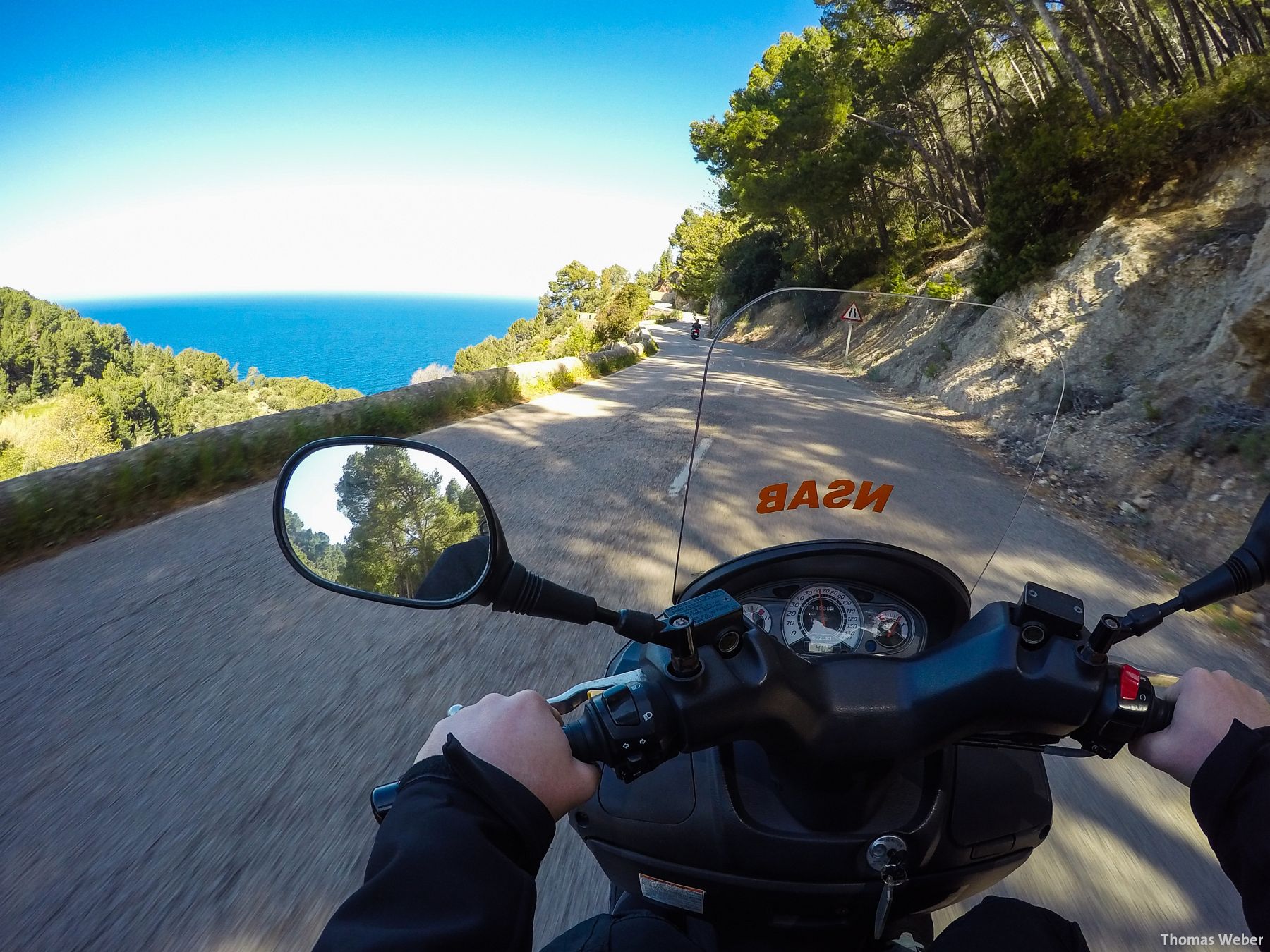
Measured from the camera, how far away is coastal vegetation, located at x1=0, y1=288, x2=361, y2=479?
105ft

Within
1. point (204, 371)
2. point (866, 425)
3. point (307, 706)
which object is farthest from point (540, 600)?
point (204, 371)

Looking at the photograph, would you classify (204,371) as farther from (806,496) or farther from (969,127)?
(806,496)

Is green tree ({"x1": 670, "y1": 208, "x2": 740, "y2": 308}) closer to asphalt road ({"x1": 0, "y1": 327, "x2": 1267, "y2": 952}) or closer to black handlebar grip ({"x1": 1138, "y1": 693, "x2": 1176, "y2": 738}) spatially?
asphalt road ({"x1": 0, "y1": 327, "x2": 1267, "y2": 952})

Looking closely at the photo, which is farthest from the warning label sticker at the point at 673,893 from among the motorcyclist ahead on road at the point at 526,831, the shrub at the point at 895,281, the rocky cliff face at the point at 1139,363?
the shrub at the point at 895,281

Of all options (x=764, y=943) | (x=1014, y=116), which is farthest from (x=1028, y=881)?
(x=1014, y=116)

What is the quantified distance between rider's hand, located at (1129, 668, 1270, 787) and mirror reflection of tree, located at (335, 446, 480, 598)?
111 cm

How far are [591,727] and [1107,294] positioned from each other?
9.24 meters

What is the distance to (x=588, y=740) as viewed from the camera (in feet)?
3.06

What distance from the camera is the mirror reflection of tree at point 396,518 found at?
3.84 ft

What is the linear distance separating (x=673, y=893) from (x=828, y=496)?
0.78 metres

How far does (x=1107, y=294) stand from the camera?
7.85 metres

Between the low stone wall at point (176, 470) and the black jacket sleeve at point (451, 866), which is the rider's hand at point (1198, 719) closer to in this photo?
the black jacket sleeve at point (451, 866)

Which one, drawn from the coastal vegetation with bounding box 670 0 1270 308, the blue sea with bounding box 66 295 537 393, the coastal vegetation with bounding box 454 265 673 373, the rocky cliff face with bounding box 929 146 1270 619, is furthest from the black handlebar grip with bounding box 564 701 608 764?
the blue sea with bounding box 66 295 537 393

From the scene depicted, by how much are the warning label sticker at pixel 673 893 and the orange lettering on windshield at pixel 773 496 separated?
0.70m
